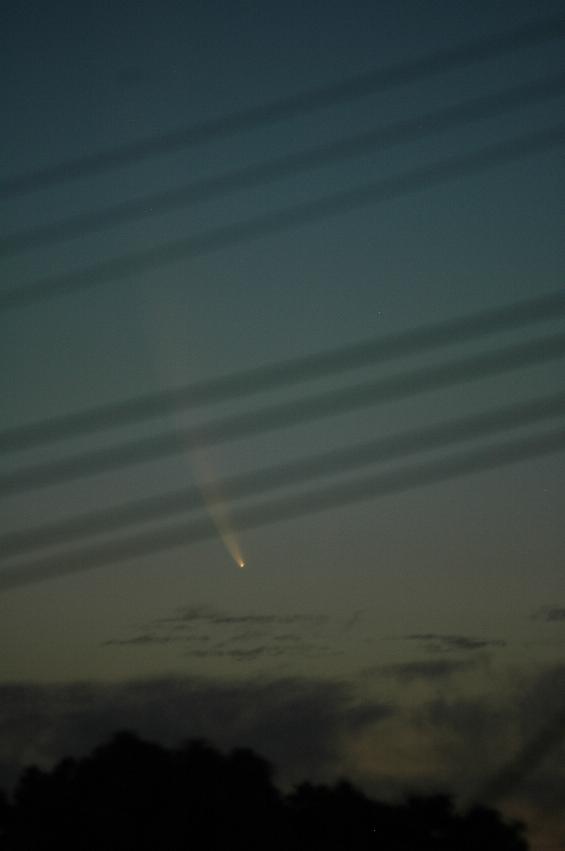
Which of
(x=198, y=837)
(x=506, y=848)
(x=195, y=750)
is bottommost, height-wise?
(x=506, y=848)

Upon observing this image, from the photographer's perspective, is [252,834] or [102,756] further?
[102,756]

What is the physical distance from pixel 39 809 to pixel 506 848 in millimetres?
17047

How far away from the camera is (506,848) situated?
4500cm

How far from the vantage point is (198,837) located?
1813 inches

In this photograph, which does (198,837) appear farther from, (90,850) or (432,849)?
(432,849)

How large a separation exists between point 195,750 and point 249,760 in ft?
7.37

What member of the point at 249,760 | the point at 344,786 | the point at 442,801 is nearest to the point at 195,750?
the point at 249,760

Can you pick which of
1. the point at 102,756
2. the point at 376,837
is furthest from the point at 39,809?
the point at 376,837

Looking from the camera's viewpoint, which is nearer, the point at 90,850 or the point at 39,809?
the point at 90,850

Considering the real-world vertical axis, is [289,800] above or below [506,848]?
above

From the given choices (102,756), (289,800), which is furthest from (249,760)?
(102,756)

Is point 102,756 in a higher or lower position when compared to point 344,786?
higher

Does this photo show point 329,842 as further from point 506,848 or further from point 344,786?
point 506,848

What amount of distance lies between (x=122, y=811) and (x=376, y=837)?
364 inches
